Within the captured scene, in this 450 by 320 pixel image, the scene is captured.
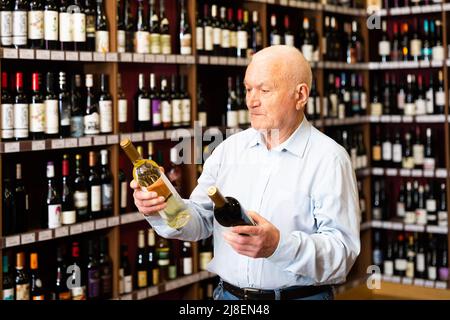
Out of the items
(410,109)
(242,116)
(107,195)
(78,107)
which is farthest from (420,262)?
(78,107)

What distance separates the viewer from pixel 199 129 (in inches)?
152

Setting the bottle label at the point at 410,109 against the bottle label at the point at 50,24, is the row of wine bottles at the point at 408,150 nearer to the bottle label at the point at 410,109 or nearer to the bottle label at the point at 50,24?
the bottle label at the point at 410,109

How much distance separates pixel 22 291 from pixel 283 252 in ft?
5.84

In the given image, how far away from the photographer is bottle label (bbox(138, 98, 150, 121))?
3.62 metres

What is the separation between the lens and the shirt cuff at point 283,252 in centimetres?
175

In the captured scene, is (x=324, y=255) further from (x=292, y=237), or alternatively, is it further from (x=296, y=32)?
(x=296, y=32)

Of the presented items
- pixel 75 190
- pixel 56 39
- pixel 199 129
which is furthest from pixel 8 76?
pixel 199 129

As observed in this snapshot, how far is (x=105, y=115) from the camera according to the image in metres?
3.36

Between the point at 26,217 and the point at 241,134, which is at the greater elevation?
the point at 241,134

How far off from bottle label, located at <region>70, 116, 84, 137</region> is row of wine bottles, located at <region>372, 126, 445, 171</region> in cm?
266

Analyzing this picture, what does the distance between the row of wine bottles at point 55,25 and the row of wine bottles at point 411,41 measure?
99.7 inches

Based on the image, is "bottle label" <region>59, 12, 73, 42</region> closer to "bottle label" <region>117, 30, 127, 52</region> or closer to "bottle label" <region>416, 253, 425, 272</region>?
"bottle label" <region>117, 30, 127, 52</region>

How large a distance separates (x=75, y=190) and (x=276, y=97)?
63.4 inches

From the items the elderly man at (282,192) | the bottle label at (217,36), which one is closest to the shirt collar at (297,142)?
the elderly man at (282,192)
